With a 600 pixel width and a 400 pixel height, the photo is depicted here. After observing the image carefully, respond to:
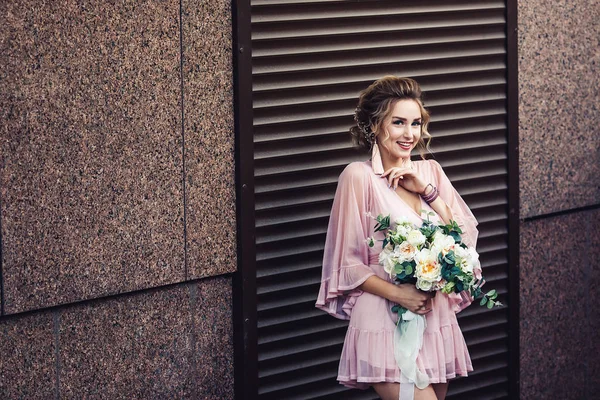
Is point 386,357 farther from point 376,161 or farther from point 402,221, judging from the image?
point 376,161

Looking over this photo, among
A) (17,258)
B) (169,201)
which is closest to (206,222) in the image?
(169,201)

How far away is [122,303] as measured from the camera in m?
4.70

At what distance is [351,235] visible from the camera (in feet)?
14.7

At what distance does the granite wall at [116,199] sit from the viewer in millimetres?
4289

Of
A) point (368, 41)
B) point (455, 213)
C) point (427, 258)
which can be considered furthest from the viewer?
point (368, 41)

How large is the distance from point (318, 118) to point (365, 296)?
1186mm

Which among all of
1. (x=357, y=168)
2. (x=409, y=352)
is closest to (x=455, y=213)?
(x=357, y=168)

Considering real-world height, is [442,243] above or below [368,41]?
below

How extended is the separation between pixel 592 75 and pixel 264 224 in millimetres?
2726

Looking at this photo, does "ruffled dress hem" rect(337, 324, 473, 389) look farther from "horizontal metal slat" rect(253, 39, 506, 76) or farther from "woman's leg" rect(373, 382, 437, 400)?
"horizontal metal slat" rect(253, 39, 506, 76)

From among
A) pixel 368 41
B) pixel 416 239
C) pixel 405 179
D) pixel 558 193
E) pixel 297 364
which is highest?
pixel 368 41

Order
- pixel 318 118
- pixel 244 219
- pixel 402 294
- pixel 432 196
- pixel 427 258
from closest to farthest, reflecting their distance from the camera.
A: pixel 427 258, pixel 402 294, pixel 432 196, pixel 244 219, pixel 318 118

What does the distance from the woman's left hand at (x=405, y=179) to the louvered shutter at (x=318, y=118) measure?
77 centimetres

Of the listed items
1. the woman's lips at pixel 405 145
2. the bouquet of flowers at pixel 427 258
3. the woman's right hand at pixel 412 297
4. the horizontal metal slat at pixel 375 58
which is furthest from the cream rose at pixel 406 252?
the horizontal metal slat at pixel 375 58
